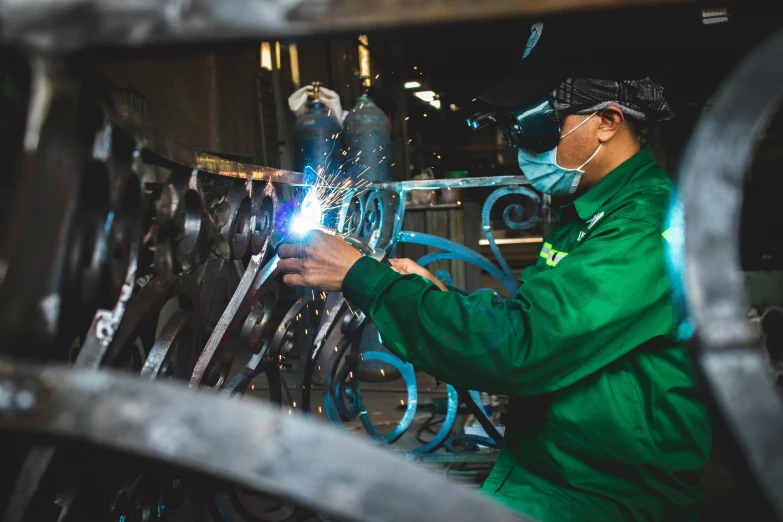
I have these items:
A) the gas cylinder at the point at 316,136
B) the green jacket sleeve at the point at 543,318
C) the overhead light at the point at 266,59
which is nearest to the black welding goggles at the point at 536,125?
the green jacket sleeve at the point at 543,318

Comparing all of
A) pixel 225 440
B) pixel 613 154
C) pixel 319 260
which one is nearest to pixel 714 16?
pixel 613 154

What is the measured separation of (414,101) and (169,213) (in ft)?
43.8

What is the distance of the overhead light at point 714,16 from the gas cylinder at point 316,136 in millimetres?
4305

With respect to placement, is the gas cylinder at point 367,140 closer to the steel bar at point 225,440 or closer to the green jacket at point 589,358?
the green jacket at point 589,358

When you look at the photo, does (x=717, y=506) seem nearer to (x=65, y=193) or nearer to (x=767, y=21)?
(x=767, y=21)

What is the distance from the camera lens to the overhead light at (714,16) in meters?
1.52

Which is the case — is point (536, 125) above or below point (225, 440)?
above

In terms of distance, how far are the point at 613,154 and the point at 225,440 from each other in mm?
1643

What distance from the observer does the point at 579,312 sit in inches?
58.8

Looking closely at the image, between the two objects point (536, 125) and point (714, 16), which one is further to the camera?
point (536, 125)

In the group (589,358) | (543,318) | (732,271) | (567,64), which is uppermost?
(567,64)

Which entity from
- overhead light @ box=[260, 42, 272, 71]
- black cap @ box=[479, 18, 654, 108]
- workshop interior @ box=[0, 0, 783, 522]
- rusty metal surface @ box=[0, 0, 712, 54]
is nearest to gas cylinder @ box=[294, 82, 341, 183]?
overhead light @ box=[260, 42, 272, 71]

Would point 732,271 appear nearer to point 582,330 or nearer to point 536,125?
point 582,330

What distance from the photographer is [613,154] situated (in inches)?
76.4
